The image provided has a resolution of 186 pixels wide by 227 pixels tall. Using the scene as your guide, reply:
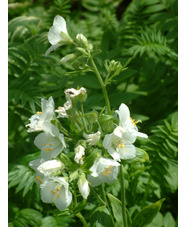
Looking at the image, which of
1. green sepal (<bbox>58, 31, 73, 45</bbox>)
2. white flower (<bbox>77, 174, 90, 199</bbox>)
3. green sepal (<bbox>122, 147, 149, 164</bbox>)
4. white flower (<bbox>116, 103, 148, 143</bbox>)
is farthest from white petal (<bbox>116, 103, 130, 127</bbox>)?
green sepal (<bbox>58, 31, 73, 45</bbox>)

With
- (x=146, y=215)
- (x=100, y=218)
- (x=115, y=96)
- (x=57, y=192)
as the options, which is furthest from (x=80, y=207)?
(x=115, y=96)

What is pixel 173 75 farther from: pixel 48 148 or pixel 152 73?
pixel 48 148

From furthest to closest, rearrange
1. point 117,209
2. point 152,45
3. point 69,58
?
point 152,45
point 117,209
point 69,58

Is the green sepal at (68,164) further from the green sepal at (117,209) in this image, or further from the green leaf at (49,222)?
the green leaf at (49,222)

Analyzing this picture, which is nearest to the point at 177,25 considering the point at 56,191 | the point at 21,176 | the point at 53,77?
the point at 53,77

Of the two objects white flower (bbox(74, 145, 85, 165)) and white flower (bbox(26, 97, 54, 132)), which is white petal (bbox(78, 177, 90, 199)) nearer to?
white flower (bbox(74, 145, 85, 165))

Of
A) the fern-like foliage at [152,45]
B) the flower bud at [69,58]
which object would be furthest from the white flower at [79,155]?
the fern-like foliage at [152,45]

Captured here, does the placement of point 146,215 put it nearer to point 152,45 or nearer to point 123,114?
point 123,114

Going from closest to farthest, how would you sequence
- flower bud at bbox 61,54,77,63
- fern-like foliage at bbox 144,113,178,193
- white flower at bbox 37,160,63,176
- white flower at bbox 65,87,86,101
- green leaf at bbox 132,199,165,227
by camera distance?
white flower at bbox 37,160,63,176
white flower at bbox 65,87,86,101
flower bud at bbox 61,54,77,63
green leaf at bbox 132,199,165,227
fern-like foliage at bbox 144,113,178,193
